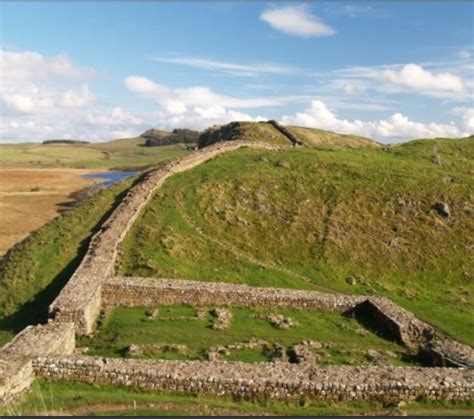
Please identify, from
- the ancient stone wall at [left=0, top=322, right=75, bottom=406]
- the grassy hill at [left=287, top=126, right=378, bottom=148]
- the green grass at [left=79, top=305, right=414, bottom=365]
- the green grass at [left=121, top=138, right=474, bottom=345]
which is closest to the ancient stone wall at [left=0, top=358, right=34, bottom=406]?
the ancient stone wall at [left=0, top=322, right=75, bottom=406]

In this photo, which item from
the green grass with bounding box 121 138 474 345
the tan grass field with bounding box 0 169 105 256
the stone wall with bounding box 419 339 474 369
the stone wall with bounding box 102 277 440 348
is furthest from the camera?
the tan grass field with bounding box 0 169 105 256

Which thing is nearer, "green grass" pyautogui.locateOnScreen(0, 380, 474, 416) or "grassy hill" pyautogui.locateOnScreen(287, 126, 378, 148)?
"green grass" pyautogui.locateOnScreen(0, 380, 474, 416)

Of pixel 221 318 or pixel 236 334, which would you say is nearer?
pixel 236 334

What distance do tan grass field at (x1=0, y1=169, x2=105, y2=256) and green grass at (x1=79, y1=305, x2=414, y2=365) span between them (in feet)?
130

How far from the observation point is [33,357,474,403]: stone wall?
62.7 feet

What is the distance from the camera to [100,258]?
115 feet

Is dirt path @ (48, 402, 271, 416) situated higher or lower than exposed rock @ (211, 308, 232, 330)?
higher

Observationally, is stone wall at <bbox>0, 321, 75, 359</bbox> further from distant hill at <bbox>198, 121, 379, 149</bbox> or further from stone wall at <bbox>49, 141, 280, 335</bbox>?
distant hill at <bbox>198, 121, 379, 149</bbox>

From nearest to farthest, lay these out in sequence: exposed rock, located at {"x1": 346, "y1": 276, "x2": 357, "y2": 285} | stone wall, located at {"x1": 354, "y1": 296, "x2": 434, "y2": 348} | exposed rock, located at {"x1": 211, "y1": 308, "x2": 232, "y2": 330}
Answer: stone wall, located at {"x1": 354, "y1": 296, "x2": 434, "y2": 348} < exposed rock, located at {"x1": 211, "y1": 308, "x2": 232, "y2": 330} < exposed rock, located at {"x1": 346, "y1": 276, "x2": 357, "y2": 285}

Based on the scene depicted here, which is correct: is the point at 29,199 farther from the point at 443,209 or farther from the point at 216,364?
the point at 216,364

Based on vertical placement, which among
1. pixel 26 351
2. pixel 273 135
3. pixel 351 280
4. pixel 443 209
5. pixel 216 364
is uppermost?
pixel 273 135

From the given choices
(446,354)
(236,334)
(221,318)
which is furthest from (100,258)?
(446,354)

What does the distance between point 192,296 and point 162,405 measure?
14028 mm

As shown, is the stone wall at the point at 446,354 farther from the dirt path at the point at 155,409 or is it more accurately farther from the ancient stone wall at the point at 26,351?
the ancient stone wall at the point at 26,351
